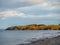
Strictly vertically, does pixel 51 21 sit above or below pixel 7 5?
below

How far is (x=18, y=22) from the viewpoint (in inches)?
146

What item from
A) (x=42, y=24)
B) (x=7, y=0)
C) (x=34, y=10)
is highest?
(x=7, y=0)

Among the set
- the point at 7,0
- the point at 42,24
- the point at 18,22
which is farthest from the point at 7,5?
the point at 42,24

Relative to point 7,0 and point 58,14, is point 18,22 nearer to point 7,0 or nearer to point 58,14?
point 7,0

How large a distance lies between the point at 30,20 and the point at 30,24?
0.10 m

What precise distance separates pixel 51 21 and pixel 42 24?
0.74 ft

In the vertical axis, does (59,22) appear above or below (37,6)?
below

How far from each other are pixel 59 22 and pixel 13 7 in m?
1.13

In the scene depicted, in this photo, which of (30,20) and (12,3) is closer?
(12,3)

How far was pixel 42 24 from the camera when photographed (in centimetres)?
385

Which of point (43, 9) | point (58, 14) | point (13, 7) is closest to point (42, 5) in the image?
point (43, 9)

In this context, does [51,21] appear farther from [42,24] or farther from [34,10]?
[34,10]

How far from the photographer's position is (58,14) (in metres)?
3.76

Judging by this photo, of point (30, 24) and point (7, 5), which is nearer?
point (7, 5)
